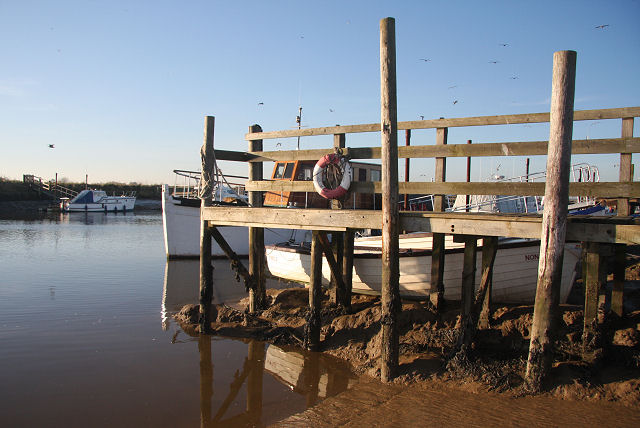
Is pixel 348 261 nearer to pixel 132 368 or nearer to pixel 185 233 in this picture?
pixel 132 368

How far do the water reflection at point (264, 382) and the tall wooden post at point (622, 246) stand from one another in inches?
145

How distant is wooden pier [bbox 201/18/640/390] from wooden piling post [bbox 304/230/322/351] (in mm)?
16

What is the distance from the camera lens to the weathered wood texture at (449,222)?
4.86 m

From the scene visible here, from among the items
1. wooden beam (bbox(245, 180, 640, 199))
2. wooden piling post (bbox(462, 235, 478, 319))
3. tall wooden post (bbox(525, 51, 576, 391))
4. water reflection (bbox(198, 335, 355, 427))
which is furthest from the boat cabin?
tall wooden post (bbox(525, 51, 576, 391))

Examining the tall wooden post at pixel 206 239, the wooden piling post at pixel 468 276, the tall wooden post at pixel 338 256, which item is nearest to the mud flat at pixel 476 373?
the tall wooden post at pixel 338 256

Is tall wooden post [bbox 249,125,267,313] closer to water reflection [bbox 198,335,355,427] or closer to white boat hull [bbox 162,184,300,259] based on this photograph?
water reflection [bbox 198,335,355,427]

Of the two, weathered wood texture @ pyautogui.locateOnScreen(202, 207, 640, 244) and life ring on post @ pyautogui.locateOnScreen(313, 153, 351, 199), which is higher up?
life ring on post @ pyautogui.locateOnScreen(313, 153, 351, 199)

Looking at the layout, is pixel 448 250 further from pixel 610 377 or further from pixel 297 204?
pixel 297 204

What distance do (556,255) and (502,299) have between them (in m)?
3.26

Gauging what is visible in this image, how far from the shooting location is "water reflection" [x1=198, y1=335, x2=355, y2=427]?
221 inches

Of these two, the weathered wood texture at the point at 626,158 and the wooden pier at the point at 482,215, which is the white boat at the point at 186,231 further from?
the weathered wood texture at the point at 626,158

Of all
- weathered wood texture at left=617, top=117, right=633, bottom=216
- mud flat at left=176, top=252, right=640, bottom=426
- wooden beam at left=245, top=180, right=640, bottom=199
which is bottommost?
mud flat at left=176, top=252, right=640, bottom=426

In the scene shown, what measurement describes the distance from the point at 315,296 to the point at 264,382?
1.45 meters

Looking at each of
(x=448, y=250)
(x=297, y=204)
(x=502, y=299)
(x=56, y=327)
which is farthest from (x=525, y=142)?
(x=297, y=204)
